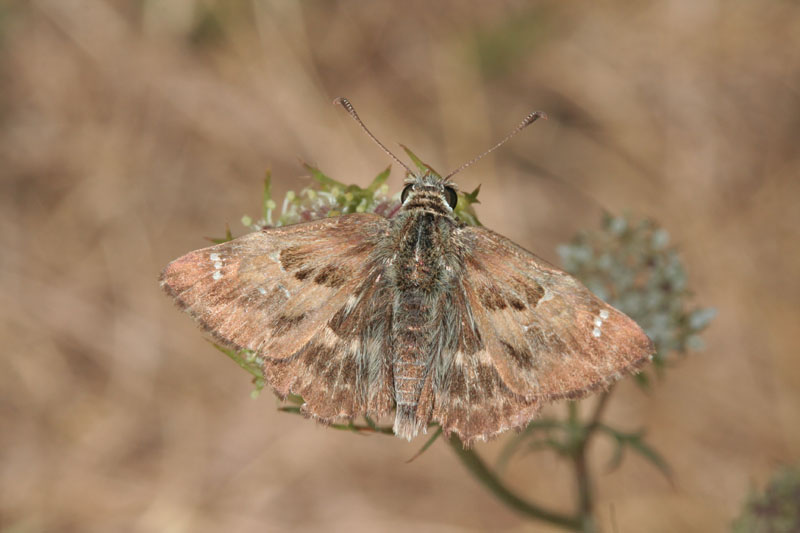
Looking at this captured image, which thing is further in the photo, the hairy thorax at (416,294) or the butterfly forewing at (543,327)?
the hairy thorax at (416,294)

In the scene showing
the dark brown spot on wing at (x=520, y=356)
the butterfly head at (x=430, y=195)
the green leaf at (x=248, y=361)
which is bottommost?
the green leaf at (x=248, y=361)

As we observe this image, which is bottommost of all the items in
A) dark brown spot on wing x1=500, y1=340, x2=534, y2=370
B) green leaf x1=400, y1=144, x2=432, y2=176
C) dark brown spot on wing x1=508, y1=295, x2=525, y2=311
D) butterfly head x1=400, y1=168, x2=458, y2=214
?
dark brown spot on wing x1=500, y1=340, x2=534, y2=370

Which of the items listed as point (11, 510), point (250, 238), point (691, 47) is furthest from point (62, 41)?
point (691, 47)

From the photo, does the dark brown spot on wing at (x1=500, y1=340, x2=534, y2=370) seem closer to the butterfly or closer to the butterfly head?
the butterfly

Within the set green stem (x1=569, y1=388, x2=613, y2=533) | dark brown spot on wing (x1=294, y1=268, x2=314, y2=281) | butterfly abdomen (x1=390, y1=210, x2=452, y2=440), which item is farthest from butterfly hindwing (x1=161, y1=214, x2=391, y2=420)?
green stem (x1=569, y1=388, x2=613, y2=533)

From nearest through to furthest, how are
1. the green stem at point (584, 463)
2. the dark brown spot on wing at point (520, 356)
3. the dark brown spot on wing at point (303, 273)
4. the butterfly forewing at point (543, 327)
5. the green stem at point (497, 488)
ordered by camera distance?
the butterfly forewing at point (543, 327) < the dark brown spot on wing at point (520, 356) < the dark brown spot on wing at point (303, 273) < the green stem at point (497, 488) < the green stem at point (584, 463)

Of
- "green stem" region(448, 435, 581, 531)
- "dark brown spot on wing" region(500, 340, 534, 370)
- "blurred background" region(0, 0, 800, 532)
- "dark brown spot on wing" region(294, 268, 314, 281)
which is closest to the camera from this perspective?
"dark brown spot on wing" region(500, 340, 534, 370)

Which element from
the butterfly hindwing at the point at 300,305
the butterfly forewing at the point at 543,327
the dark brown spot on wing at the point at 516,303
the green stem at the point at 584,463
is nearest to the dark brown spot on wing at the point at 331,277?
the butterfly hindwing at the point at 300,305

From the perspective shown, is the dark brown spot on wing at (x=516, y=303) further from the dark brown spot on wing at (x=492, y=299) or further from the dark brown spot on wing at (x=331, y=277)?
the dark brown spot on wing at (x=331, y=277)
